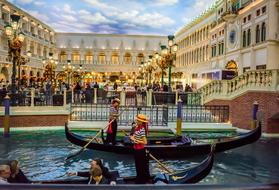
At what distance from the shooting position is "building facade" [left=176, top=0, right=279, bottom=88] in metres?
18.5

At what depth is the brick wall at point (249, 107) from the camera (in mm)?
11367

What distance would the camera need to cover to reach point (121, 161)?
26.9 feet

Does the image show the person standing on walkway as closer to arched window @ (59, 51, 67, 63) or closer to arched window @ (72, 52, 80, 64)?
arched window @ (72, 52, 80, 64)

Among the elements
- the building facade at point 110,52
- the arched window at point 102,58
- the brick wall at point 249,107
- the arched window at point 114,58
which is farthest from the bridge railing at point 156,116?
the arched window at point 114,58

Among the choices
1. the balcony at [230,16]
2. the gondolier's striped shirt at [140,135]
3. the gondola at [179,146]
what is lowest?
the gondola at [179,146]

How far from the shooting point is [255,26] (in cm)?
2069

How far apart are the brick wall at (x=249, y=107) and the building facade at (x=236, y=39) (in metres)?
6.54

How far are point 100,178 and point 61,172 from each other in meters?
3.18

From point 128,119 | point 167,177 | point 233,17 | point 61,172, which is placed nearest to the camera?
point 167,177

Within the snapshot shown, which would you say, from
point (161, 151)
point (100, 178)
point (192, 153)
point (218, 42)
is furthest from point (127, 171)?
point (218, 42)

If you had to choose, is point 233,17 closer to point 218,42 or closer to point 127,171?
point 218,42

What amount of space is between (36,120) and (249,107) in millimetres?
8133

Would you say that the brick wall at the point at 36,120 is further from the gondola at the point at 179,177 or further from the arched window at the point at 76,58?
the arched window at the point at 76,58

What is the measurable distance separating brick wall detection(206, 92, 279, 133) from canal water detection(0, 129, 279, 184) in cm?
102
